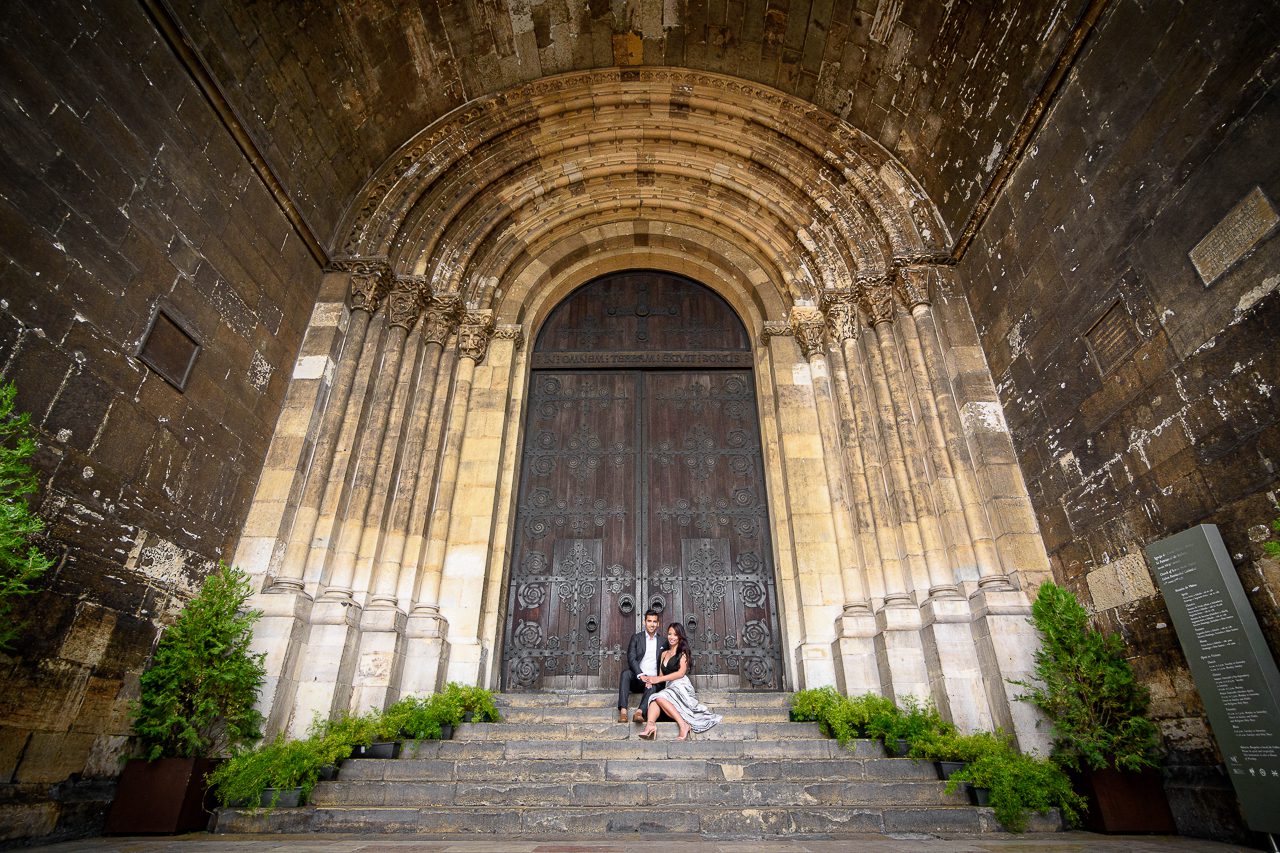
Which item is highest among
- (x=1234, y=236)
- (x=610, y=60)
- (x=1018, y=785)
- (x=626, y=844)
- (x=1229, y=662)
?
(x=610, y=60)

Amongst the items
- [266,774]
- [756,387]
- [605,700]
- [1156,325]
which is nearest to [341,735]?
[266,774]

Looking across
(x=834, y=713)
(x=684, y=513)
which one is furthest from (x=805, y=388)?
(x=834, y=713)

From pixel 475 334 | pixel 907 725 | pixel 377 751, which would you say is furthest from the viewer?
pixel 475 334

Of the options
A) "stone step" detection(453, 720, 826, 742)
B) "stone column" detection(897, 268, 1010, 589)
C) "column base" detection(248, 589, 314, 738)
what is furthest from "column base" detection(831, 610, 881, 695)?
"column base" detection(248, 589, 314, 738)

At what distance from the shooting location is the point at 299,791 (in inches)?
167

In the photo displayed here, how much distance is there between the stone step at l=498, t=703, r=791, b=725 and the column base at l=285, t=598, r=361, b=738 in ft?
4.61

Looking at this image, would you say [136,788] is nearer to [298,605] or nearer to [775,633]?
[298,605]

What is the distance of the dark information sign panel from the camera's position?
341cm

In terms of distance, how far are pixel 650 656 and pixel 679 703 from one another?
0.61m

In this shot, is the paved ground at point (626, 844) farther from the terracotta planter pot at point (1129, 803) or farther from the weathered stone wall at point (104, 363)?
the weathered stone wall at point (104, 363)

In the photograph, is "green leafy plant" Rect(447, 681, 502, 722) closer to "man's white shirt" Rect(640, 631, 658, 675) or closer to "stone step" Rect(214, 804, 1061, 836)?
"man's white shirt" Rect(640, 631, 658, 675)

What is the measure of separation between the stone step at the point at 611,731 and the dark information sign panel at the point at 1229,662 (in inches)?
102

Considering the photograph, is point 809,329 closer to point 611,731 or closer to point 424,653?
point 611,731

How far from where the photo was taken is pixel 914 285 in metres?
7.17
